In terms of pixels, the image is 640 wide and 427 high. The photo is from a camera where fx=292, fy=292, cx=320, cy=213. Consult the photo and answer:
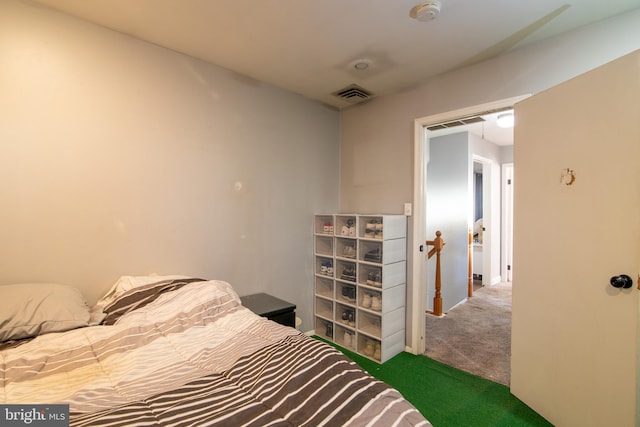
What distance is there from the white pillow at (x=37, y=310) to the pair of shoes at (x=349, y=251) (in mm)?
2015

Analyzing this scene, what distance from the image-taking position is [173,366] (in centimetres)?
116

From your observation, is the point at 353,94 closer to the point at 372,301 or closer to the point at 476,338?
the point at 372,301

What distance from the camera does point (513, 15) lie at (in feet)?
5.63

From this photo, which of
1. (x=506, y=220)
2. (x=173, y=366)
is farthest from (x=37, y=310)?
(x=506, y=220)

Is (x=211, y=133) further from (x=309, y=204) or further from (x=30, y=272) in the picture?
(x=30, y=272)

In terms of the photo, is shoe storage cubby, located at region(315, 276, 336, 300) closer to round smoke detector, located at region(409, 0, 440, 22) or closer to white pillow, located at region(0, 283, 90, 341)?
white pillow, located at region(0, 283, 90, 341)

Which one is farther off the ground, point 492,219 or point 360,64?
point 360,64

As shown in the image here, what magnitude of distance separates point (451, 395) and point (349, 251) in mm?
1384

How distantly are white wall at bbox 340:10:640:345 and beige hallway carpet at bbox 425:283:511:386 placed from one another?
0.42m

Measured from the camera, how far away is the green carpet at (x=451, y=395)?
182 cm

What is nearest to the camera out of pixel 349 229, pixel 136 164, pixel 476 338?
pixel 136 164

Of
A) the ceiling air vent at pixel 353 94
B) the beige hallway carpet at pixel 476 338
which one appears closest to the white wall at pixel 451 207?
the beige hallway carpet at pixel 476 338

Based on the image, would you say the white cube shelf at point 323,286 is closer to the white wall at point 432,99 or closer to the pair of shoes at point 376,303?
the pair of shoes at point 376,303

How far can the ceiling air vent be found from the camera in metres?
2.74
